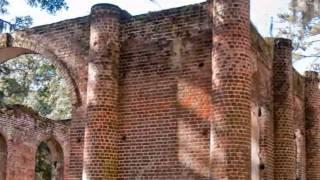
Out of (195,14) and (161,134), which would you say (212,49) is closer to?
(195,14)

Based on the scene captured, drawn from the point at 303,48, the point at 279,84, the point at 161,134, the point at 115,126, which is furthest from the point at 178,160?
the point at 303,48

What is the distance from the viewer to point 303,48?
74.6 feet

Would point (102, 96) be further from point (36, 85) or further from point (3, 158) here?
point (36, 85)

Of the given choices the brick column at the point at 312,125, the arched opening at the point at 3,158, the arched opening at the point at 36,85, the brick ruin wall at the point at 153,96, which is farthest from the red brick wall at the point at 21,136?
the arched opening at the point at 36,85

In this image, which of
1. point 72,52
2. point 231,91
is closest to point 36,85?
point 72,52

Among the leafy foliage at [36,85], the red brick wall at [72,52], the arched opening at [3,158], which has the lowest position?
the arched opening at [3,158]

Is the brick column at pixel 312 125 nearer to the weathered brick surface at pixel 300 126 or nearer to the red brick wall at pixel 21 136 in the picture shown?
the weathered brick surface at pixel 300 126

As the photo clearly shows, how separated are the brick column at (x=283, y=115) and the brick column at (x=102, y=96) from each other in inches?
159

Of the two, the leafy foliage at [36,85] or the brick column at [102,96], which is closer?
the brick column at [102,96]

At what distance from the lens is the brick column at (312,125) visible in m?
16.3

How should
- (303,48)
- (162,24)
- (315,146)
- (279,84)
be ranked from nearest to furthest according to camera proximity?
(162,24) → (279,84) → (315,146) → (303,48)

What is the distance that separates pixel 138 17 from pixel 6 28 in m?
2.93

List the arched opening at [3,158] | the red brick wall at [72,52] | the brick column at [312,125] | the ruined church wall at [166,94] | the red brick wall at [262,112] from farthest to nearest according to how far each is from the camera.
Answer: the arched opening at [3,158] → the brick column at [312,125] → the red brick wall at [262,112] → the red brick wall at [72,52] → the ruined church wall at [166,94]

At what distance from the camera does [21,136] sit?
63.6 feet
